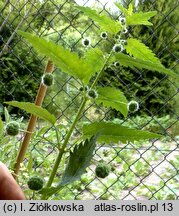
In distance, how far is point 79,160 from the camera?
50 centimetres

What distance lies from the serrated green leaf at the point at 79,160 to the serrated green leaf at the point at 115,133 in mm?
46

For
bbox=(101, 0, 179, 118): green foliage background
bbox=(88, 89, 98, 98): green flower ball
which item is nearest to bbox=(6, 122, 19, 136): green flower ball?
bbox=(88, 89, 98, 98): green flower ball

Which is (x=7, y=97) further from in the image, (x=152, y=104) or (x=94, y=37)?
(x=94, y=37)

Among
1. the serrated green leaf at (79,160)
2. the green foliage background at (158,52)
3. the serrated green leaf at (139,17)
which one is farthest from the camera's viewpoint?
the green foliage background at (158,52)

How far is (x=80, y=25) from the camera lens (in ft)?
6.50

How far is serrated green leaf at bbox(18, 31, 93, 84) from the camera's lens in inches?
19.6

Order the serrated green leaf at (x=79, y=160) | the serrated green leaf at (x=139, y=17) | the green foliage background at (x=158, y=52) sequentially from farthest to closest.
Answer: the green foliage background at (x=158, y=52) < the serrated green leaf at (x=139, y=17) < the serrated green leaf at (x=79, y=160)

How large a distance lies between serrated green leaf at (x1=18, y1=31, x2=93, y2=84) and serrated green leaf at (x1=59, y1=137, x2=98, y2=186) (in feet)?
0.28

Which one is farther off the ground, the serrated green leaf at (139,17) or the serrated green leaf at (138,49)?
the serrated green leaf at (139,17)

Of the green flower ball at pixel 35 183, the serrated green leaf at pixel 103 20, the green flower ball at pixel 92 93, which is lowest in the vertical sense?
the green flower ball at pixel 35 183

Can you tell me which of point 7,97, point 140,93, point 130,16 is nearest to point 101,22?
point 130,16

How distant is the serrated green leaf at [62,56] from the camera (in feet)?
1.64

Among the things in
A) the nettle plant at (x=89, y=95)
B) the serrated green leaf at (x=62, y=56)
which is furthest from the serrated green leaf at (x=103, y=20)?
the serrated green leaf at (x=62, y=56)

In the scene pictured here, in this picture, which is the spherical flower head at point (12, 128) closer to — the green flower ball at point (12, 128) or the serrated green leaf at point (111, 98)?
the green flower ball at point (12, 128)
